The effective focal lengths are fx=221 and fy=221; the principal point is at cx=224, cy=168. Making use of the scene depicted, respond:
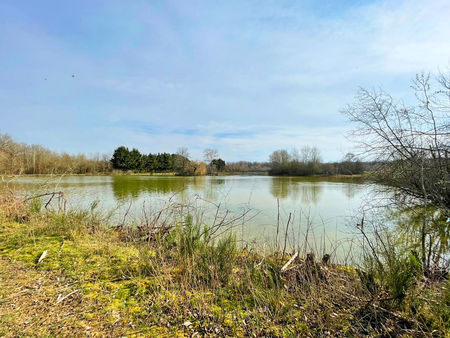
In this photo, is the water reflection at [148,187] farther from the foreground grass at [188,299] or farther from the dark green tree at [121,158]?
the dark green tree at [121,158]

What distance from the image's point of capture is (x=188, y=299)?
224 centimetres

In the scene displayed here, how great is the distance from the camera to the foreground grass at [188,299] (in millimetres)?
1834

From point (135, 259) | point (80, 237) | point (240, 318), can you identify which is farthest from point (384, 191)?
point (80, 237)

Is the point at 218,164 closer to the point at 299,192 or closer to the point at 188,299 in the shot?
the point at 299,192

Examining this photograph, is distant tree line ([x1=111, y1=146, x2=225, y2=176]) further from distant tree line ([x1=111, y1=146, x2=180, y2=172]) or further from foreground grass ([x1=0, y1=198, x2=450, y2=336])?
foreground grass ([x1=0, y1=198, x2=450, y2=336])

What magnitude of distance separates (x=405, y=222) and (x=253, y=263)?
495cm

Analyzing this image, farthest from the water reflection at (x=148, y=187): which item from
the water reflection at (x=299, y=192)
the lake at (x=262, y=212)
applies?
the water reflection at (x=299, y=192)

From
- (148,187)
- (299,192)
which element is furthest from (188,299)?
(148,187)

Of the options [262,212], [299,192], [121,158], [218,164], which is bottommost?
[299,192]

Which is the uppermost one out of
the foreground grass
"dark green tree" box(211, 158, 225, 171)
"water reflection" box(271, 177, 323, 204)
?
"dark green tree" box(211, 158, 225, 171)

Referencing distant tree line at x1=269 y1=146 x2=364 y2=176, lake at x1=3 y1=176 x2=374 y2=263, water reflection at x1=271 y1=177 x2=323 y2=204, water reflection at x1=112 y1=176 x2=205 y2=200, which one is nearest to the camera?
lake at x1=3 y1=176 x2=374 y2=263

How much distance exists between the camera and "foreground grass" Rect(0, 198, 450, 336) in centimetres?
183

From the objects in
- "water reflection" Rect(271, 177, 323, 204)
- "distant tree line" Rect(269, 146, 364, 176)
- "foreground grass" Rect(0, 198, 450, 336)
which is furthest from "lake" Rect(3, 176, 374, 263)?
"distant tree line" Rect(269, 146, 364, 176)

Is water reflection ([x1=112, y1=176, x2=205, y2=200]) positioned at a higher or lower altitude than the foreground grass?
lower
